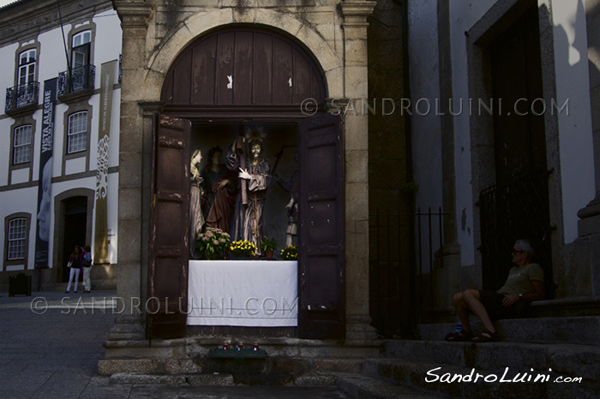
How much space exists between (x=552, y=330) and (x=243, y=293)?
3.78 meters

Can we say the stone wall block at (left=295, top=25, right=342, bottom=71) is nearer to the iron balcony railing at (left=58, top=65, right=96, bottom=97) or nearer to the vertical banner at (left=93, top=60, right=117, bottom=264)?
the vertical banner at (left=93, top=60, right=117, bottom=264)

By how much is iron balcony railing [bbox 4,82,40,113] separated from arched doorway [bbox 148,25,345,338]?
2214 cm

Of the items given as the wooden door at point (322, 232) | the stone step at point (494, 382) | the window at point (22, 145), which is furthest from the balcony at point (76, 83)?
the stone step at point (494, 382)

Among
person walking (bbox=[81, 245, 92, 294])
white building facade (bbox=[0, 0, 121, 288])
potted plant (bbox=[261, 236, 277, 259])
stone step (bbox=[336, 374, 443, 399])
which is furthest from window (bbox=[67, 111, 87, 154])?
stone step (bbox=[336, 374, 443, 399])

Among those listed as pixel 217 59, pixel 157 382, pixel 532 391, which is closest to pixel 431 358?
pixel 532 391

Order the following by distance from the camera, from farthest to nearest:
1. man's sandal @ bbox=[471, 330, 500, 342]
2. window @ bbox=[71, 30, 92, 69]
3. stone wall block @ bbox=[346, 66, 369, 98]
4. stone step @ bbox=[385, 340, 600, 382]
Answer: window @ bbox=[71, 30, 92, 69]
stone wall block @ bbox=[346, 66, 369, 98]
man's sandal @ bbox=[471, 330, 500, 342]
stone step @ bbox=[385, 340, 600, 382]

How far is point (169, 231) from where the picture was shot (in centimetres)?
862

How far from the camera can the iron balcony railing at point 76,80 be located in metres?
27.6

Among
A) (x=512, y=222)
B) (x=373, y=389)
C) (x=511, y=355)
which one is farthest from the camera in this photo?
(x=512, y=222)

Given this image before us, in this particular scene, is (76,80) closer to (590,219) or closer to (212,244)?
(212,244)

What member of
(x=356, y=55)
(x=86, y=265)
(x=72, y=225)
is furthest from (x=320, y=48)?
A: (x=72, y=225)

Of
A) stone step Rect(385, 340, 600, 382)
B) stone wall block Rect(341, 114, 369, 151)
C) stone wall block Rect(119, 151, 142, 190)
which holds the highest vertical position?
stone wall block Rect(341, 114, 369, 151)

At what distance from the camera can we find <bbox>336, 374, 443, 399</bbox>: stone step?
637cm

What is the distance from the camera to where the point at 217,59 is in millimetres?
9438
